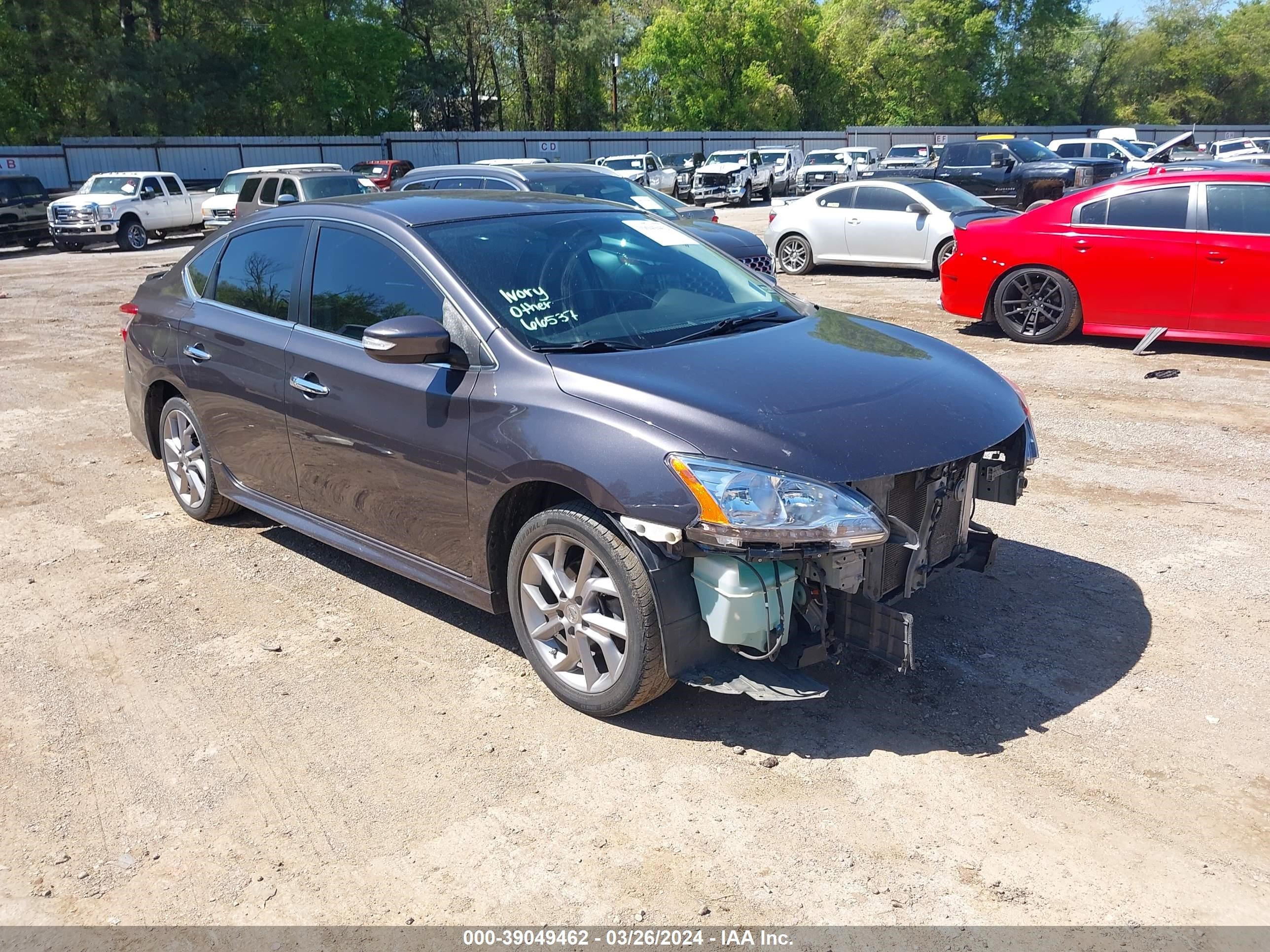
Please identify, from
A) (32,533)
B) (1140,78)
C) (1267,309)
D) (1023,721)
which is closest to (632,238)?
(1023,721)

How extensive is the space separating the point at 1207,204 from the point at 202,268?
322 inches

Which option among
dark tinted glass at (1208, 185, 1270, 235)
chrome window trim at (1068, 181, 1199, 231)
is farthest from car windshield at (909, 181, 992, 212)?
dark tinted glass at (1208, 185, 1270, 235)

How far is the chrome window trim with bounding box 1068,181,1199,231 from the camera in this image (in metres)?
9.52

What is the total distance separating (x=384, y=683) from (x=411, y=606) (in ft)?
2.45

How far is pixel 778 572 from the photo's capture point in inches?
139

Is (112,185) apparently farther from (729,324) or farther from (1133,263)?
(729,324)

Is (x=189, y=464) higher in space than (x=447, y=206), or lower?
lower

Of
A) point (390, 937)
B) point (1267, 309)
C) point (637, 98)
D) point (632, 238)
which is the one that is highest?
point (637, 98)

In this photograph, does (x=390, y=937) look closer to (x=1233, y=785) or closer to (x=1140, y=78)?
(x=1233, y=785)

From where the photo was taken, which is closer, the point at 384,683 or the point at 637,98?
the point at 384,683

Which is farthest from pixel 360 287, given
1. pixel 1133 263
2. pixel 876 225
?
pixel 876 225

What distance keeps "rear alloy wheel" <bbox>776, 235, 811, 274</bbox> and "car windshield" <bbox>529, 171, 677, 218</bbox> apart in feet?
13.3

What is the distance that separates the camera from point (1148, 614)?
4.66m

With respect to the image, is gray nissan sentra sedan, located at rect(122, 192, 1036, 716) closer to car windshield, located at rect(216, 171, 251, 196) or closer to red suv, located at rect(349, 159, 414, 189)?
car windshield, located at rect(216, 171, 251, 196)
